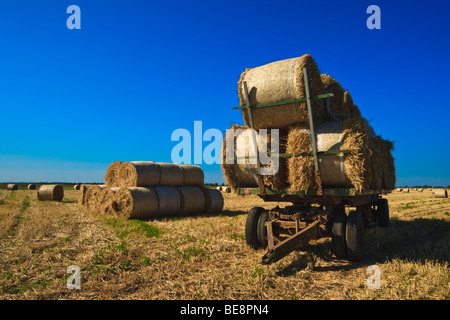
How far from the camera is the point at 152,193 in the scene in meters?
13.4

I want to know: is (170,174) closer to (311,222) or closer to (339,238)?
(311,222)

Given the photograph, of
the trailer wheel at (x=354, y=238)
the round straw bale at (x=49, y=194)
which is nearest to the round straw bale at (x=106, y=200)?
the trailer wheel at (x=354, y=238)

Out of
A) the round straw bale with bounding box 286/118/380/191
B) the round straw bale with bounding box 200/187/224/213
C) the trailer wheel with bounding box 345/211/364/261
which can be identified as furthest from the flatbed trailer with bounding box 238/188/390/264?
the round straw bale with bounding box 200/187/224/213

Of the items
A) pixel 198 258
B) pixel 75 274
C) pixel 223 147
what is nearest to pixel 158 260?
pixel 198 258

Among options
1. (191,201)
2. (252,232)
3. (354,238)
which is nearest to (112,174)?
(191,201)

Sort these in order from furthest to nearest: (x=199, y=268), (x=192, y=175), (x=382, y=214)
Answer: (x=192, y=175) → (x=382, y=214) → (x=199, y=268)

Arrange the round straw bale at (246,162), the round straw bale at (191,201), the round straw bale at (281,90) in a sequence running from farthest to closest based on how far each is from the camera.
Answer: the round straw bale at (191,201), the round straw bale at (246,162), the round straw bale at (281,90)

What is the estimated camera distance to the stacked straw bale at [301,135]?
6.23 meters

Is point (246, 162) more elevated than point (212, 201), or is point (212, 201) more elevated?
point (246, 162)

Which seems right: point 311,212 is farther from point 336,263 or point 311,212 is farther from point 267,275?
point 267,275

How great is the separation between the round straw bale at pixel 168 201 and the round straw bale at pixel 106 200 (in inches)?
72.8

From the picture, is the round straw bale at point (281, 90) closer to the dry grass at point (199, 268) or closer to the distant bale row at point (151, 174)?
the dry grass at point (199, 268)

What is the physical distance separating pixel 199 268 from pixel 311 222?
9.03 feet

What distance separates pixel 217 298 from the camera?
4.48m
